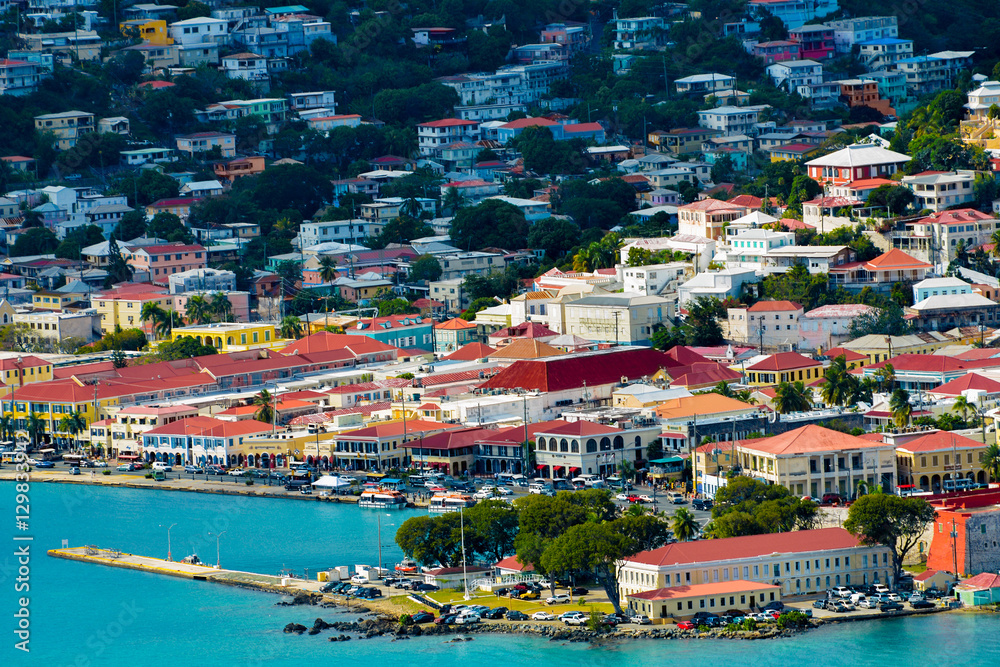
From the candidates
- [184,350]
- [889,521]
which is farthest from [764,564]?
[184,350]

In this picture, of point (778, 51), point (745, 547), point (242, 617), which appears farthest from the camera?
point (778, 51)

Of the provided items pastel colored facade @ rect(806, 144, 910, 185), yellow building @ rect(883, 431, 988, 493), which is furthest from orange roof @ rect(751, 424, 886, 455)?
pastel colored facade @ rect(806, 144, 910, 185)

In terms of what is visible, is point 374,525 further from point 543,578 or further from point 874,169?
point 874,169

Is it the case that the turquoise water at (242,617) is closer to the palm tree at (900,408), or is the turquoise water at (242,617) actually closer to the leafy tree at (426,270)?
the palm tree at (900,408)

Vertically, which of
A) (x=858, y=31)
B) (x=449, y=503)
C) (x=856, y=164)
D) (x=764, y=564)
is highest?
(x=858, y=31)

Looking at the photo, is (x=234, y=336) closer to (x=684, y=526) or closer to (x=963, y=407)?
(x=963, y=407)

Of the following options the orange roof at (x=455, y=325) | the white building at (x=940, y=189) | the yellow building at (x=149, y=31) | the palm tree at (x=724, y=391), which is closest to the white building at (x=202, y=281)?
the orange roof at (x=455, y=325)

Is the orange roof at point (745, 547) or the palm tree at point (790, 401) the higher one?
the palm tree at point (790, 401)

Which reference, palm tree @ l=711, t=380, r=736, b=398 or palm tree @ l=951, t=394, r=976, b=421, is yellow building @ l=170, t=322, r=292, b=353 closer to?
palm tree @ l=711, t=380, r=736, b=398
